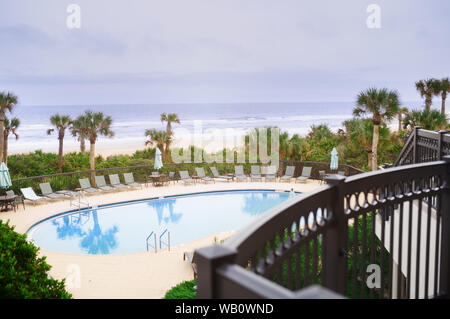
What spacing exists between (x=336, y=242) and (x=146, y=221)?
12916 millimetres

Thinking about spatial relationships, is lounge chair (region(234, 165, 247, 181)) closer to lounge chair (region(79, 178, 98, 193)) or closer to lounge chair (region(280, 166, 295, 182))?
lounge chair (region(280, 166, 295, 182))

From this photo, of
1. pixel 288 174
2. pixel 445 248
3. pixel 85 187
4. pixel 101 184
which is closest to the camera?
pixel 445 248

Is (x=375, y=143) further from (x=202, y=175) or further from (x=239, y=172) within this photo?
(x=202, y=175)

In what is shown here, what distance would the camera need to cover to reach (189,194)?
1830 cm

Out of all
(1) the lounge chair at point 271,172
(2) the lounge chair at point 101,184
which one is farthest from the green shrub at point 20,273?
(1) the lounge chair at point 271,172

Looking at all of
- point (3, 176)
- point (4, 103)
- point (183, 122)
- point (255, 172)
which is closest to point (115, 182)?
point (3, 176)

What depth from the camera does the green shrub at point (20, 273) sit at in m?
3.27

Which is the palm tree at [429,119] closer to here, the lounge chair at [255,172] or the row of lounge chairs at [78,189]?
the lounge chair at [255,172]

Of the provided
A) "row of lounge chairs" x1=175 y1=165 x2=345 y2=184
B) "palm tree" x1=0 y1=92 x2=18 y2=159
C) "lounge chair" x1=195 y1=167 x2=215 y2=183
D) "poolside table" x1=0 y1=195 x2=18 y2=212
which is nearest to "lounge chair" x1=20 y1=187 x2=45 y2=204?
"poolside table" x1=0 y1=195 x2=18 y2=212

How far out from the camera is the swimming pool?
12758mm

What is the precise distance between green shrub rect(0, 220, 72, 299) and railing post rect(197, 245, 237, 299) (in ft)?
7.91

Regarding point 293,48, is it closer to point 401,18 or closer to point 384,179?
point 401,18

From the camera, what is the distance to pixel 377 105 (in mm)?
17953
